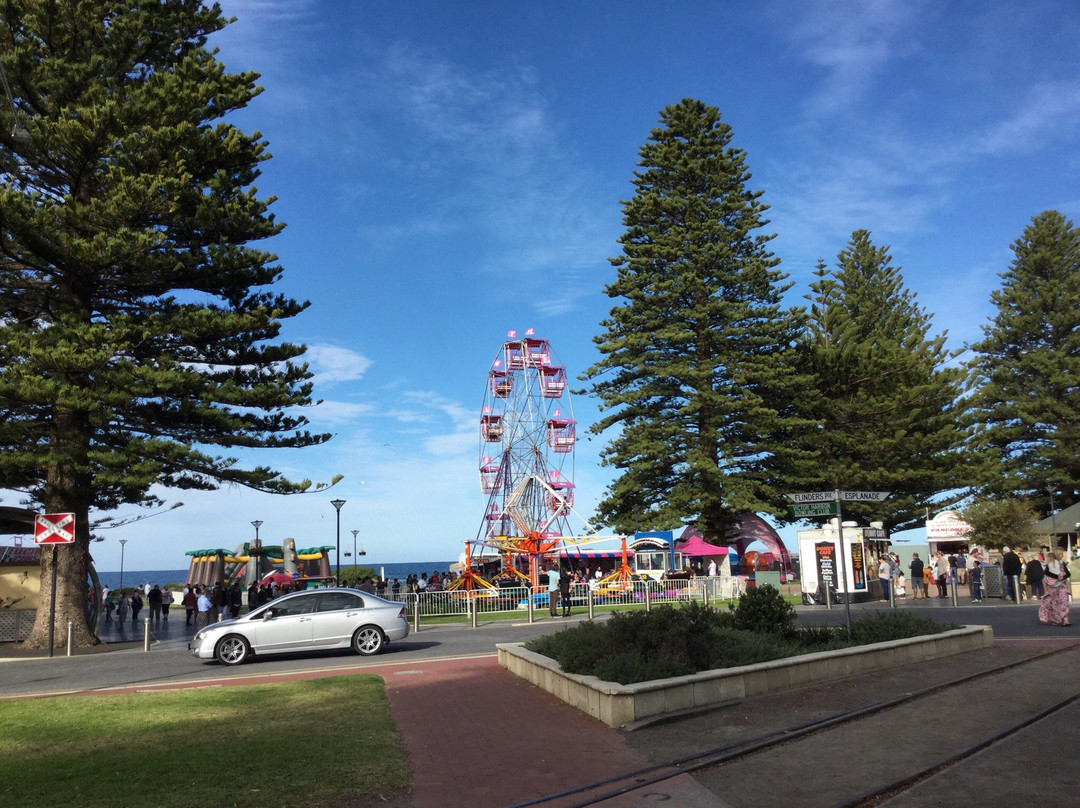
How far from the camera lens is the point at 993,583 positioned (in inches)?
1075

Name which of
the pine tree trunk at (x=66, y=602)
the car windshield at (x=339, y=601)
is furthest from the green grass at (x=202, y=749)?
the pine tree trunk at (x=66, y=602)

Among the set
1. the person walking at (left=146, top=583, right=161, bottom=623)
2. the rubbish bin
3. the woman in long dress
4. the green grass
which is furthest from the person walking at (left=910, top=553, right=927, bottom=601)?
the person walking at (left=146, top=583, right=161, bottom=623)

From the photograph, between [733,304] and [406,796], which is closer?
[406,796]

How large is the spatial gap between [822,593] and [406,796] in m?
22.4

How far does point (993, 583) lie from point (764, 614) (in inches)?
→ 705

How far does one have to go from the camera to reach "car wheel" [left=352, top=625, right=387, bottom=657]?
694 inches

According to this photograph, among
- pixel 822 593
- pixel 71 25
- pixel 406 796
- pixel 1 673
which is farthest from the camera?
pixel 822 593

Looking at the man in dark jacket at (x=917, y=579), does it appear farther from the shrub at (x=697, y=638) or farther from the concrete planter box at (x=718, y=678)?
the shrub at (x=697, y=638)

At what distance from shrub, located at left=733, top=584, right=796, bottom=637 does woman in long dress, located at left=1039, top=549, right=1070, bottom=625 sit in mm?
7518

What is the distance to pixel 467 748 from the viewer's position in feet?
27.6

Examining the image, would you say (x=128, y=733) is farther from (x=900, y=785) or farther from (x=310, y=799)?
(x=900, y=785)

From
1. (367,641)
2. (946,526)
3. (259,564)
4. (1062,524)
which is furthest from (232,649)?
(946,526)

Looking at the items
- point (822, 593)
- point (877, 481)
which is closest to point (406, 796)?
point (822, 593)

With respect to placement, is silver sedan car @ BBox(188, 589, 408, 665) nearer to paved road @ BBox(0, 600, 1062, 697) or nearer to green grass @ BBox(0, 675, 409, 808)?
paved road @ BBox(0, 600, 1062, 697)
